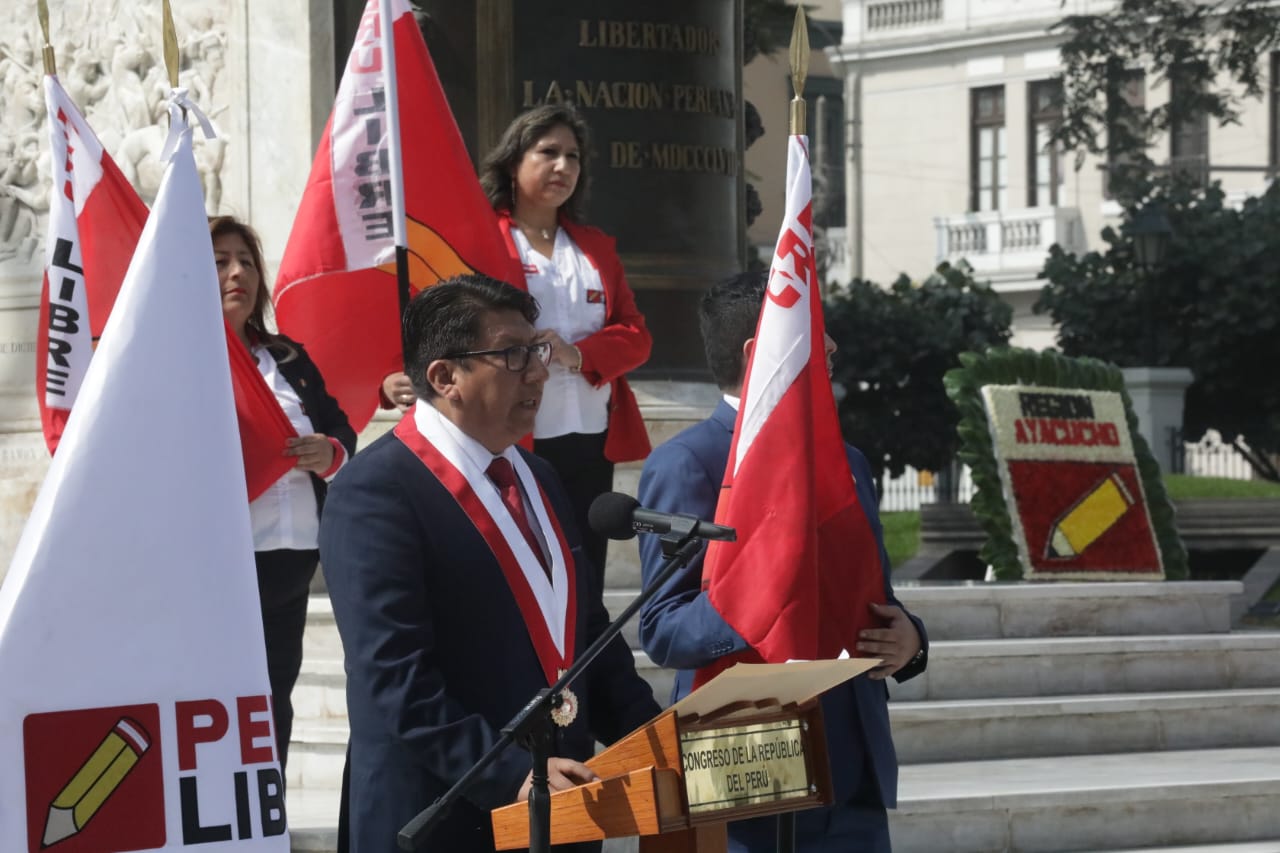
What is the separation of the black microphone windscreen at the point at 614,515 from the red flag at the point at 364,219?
2.92 metres

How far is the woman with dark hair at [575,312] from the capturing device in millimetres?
7051

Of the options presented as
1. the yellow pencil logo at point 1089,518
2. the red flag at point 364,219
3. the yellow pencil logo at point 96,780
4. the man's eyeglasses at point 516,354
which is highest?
the red flag at point 364,219

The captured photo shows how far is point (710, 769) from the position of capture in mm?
3809

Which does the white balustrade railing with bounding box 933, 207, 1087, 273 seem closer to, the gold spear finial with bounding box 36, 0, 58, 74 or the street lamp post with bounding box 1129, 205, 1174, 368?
the street lamp post with bounding box 1129, 205, 1174, 368

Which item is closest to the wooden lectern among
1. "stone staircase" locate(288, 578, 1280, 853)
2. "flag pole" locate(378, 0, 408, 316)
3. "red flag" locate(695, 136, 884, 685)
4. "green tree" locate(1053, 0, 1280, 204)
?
"red flag" locate(695, 136, 884, 685)

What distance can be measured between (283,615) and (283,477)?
0.37 m

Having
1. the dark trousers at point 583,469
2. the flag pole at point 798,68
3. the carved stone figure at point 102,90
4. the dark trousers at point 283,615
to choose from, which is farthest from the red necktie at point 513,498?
the carved stone figure at point 102,90

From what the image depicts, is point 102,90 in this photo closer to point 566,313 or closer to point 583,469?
point 566,313

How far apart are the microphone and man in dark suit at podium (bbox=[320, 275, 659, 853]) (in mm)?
262

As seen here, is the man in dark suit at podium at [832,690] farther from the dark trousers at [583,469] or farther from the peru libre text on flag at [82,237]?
the dark trousers at [583,469]

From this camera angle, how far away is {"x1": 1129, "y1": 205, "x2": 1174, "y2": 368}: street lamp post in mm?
21406

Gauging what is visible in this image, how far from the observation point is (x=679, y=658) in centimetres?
466

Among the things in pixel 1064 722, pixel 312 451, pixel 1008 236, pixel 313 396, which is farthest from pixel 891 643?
pixel 1008 236

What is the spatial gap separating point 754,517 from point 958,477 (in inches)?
997
